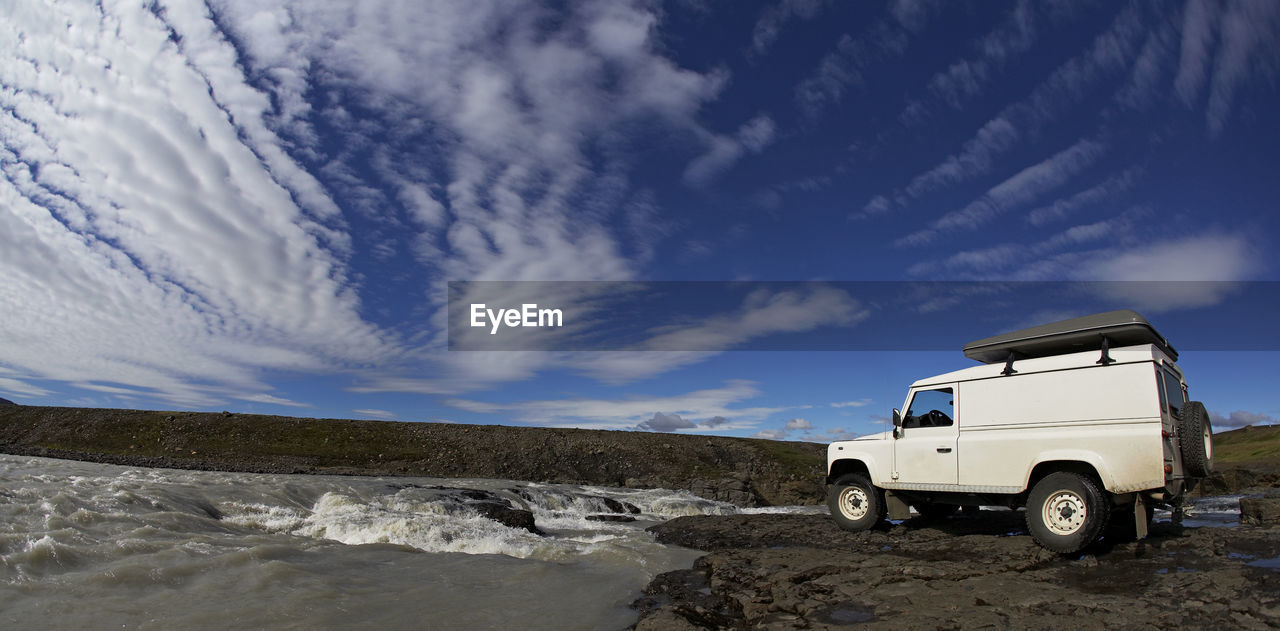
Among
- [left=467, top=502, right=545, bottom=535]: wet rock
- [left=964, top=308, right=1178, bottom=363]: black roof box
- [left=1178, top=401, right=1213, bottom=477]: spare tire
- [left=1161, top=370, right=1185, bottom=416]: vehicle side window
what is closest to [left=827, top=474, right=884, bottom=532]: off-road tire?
[left=964, top=308, right=1178, bottom=363]: black roof box

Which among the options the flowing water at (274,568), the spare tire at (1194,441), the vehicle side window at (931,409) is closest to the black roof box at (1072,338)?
the vehicle side window at (931,409)

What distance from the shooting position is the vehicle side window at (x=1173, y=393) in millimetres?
10375

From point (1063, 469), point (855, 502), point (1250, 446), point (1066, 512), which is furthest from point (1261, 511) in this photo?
point (1250, 446)

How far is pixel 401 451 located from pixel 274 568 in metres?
51.5

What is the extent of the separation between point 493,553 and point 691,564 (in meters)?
4.70

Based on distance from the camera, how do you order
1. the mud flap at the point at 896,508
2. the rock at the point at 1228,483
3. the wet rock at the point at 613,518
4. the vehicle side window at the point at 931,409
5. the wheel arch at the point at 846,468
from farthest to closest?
1. the rock at the point at 1228,483
2. the wet rock at the point at 613,518
3. the wheel arch at the point at 846,468
4. the mud flap at the point at 896,508
5. the vehicle side window at the point at 931,409

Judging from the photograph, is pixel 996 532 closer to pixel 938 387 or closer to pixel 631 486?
pixel 938 387

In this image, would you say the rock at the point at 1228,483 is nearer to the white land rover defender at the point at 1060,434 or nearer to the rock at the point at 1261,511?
the rock at the point at 1261,511

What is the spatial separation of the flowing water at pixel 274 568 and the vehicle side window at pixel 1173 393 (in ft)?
30.1

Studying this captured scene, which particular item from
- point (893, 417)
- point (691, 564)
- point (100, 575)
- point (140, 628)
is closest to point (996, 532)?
point (893, 417)

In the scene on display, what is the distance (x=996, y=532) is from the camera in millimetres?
13180

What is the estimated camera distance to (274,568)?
385 inches

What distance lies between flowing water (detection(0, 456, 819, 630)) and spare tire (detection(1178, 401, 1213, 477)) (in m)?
9.15

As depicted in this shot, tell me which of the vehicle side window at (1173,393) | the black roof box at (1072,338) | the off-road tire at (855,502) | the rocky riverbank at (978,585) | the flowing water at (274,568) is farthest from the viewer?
the off-road tire at (855,502)
